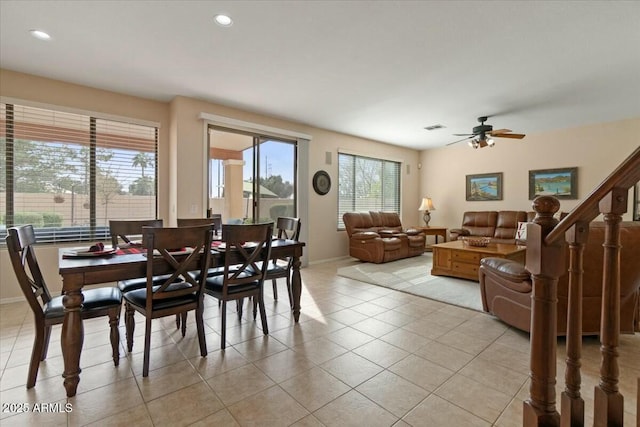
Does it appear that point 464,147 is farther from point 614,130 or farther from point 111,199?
point 111,199

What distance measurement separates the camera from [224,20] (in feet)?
8.13

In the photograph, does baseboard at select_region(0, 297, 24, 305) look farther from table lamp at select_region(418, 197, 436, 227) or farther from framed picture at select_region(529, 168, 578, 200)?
framed picture at select_region(529, 168, 578, 200)

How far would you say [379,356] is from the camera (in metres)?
2.27

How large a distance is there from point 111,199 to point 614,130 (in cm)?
811

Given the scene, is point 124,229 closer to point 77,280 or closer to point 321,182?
point 77,280

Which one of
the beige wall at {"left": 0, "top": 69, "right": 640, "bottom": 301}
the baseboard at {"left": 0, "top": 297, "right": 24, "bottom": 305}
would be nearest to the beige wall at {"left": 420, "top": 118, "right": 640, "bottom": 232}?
the beige wall at {"left": 0, "top": 69, "right": 640, "bottom": 301}

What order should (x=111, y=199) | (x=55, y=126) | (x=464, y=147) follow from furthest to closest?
(x=464, y=147)
(x=111, y=199)
(x=55, y=126)

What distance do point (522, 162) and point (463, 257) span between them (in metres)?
3.24

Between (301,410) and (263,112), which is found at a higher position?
(263,112)

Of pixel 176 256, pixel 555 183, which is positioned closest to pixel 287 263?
pixel 176 256

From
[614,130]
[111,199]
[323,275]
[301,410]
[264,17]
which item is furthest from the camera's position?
[614,130]

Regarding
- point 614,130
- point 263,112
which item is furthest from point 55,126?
point 614,130

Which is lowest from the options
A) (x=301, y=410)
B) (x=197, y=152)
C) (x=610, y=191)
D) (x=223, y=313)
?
(x=301, y=410)

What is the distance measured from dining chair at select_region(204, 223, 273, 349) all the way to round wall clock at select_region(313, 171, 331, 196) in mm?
3332
